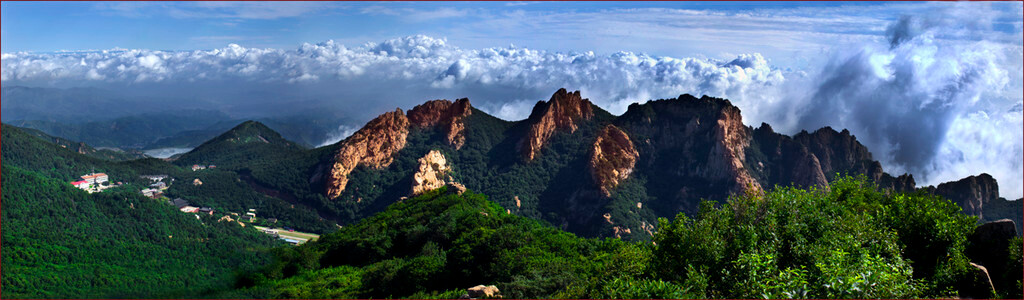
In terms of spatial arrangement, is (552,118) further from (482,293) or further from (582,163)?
(482,293)

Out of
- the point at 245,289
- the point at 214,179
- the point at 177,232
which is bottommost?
the point at 245,289

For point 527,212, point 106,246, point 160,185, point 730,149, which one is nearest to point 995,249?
point 106,246

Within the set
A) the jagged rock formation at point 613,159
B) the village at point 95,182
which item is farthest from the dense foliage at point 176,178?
the jagged rock formation at point 613,159

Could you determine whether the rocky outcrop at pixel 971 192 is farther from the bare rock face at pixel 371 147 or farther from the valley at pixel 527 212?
the bare rock face at pixel 371 147

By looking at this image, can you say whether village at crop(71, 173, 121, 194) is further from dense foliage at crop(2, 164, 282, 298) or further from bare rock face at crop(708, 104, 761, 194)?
bare rock face at crop(708, 104, 761, 194)

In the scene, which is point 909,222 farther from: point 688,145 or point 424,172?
point 688,145

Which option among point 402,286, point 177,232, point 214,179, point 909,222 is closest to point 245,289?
point 402,286

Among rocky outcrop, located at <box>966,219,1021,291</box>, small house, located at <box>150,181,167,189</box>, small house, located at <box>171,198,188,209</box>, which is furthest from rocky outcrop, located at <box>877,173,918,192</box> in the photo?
small house, located at <box>150,181,167,189</box>
